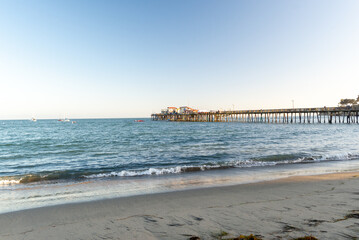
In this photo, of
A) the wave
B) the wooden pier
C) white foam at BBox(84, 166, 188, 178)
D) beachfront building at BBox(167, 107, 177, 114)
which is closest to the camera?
the wave

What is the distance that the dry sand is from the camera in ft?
12.4

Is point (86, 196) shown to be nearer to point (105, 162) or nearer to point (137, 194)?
point (137, 194)

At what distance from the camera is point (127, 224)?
14.0 ft

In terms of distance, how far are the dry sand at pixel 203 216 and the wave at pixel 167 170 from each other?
12.2ft

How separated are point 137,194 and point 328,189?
591 cm

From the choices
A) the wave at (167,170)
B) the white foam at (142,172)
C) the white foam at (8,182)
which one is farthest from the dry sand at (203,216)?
the white foam at (8,182)

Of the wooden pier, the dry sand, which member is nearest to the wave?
the dry sand

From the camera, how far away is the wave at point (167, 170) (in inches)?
368

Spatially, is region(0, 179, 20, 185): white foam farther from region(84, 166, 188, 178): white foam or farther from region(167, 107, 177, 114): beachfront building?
region(167, 107, 177, 114): beachfront building

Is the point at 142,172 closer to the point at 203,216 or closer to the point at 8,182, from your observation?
the point at 8,182

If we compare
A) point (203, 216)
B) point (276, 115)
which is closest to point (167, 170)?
point (203, 216)

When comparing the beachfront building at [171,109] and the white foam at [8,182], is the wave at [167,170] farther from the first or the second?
the beachfront building at [171,109]

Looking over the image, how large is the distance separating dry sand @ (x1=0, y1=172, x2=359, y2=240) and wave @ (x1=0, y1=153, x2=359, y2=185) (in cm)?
373

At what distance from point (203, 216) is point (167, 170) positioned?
5.84 meters
